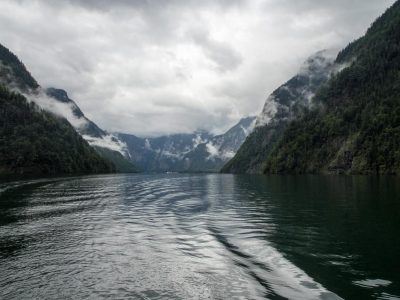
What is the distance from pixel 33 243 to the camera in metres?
34.6

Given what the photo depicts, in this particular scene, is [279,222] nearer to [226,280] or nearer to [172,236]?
[172,236]

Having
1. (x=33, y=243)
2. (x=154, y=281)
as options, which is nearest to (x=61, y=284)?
(x=154, y=281)

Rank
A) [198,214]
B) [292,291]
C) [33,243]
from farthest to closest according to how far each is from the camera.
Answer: [198,214] < [33,243] < [292,291]

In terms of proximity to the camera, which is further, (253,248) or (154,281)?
Answer: (253,248)

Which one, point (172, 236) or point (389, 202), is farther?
point (389, 202)

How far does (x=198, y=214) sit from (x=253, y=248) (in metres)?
23.6

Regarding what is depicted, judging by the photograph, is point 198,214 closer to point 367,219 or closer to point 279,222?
point 279,222

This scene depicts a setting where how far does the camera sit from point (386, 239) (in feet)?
109

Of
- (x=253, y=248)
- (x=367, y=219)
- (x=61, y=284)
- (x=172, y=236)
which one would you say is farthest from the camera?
(x=367, y=219)

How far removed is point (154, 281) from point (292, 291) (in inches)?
335

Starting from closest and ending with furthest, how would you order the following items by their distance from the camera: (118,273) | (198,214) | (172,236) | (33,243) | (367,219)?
(118,273) → (33,243) → (172,236) → (367,219) → (198,214)

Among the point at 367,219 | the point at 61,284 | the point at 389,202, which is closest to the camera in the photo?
the point at 61,284

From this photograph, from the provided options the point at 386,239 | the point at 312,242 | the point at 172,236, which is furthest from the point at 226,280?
the point at 386,239

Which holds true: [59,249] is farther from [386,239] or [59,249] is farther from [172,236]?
[386,239]
